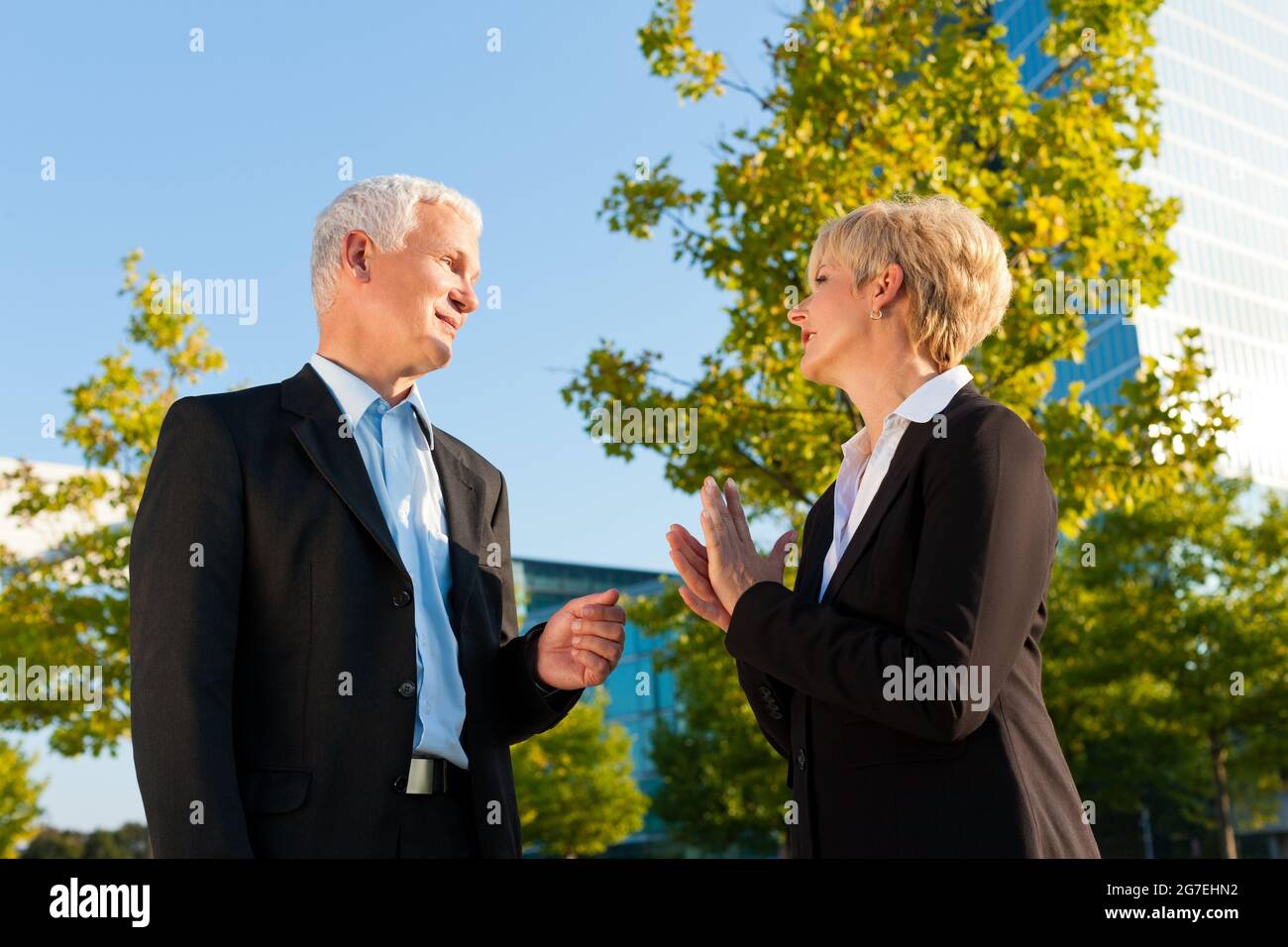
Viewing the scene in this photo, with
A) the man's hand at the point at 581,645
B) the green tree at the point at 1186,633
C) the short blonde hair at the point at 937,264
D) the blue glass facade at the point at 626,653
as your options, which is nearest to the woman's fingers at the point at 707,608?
the man's hand at the point at 581,645

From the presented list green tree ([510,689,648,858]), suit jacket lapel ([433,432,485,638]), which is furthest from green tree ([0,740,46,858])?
suit jacket lapel ([433,432,485,638])

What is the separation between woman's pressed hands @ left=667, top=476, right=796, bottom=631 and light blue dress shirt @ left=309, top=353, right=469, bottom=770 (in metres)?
0.64

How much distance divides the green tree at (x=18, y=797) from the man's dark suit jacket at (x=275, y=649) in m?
33.2

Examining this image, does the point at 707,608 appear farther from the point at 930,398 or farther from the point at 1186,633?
the point at 1186,633

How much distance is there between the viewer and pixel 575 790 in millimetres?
36125

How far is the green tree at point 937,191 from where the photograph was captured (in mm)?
9953

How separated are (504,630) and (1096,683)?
24177 mm

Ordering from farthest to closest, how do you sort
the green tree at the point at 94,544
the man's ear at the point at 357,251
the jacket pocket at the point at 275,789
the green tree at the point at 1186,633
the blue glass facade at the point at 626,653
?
the blue glass facade at the point at 626,653 < the green tree at the point at 1186,633 < the green tree at the point at 94,544 < the man's ear at the point at 357,251 < the jacket pocket at the point at 275,789

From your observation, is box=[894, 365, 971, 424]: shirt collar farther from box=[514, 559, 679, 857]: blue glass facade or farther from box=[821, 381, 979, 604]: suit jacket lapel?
box=[514, 559, 679, 857]: blue glass facade

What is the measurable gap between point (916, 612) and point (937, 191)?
730 centimetres

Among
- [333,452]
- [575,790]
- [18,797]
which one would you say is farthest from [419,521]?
[18,797]

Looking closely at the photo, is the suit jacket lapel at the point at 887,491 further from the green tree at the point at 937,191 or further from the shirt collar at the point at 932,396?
the green tree at the point at 937,191

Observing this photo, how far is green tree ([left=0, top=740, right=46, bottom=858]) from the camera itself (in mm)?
33031
